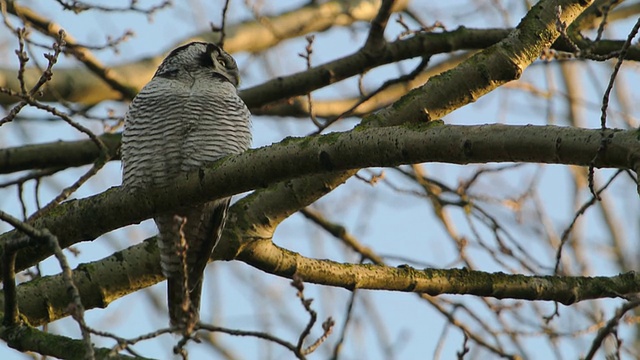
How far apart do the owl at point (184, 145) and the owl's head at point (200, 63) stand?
26cm

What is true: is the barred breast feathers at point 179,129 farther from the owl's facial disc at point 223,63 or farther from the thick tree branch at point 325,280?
the owl's facial disc at point 223,63

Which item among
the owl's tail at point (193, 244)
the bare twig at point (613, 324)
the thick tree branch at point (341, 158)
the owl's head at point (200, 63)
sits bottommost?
the bare twig at point (613, 324)

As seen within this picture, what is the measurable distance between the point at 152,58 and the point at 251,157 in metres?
3.54

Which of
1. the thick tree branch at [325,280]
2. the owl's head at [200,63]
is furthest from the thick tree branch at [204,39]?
the thick tree branch at [325,280]

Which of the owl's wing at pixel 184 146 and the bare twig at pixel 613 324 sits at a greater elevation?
the owl's wing at pixel 184 146

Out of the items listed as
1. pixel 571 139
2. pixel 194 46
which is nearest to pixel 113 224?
pixel 571 139

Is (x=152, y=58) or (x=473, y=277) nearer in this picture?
(x=473, y=277)

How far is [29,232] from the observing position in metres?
2.92

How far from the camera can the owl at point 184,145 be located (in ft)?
15.1

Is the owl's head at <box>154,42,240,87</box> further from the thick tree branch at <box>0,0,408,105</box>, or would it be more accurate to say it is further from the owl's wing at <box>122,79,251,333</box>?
the thick tree branch at <box>0,0,408,105</box>

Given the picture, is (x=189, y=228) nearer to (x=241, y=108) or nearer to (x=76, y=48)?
(x=241, y=108)

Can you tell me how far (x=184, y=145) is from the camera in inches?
186

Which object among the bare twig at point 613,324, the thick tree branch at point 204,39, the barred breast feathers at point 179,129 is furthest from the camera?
the thick tree branch at point 204,39

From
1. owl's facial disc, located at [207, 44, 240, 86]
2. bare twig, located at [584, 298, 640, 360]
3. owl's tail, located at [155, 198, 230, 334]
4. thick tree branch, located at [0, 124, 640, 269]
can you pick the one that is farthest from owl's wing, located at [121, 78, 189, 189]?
bare twig, located at [584, 298, 640, 360]
